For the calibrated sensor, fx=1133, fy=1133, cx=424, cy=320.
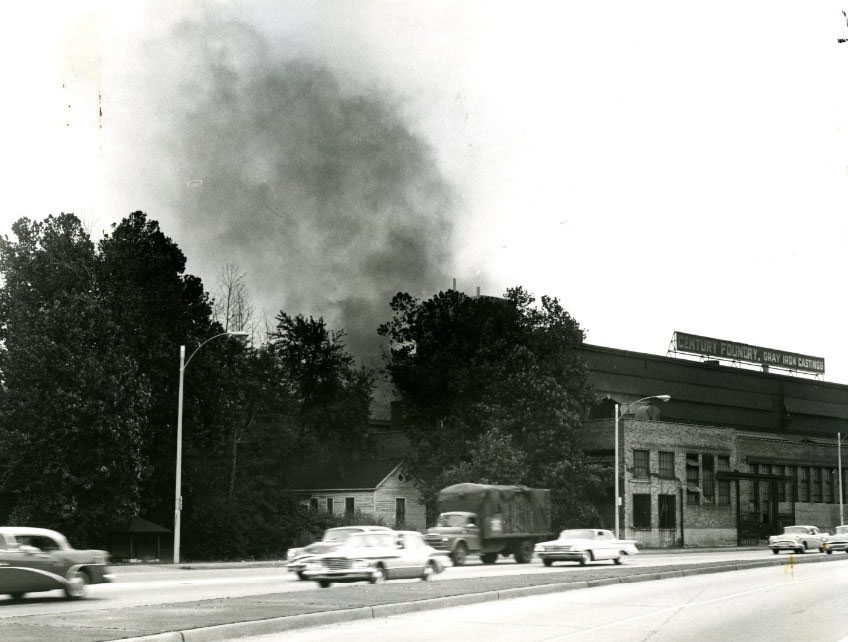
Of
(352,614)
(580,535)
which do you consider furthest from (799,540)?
(352,614)

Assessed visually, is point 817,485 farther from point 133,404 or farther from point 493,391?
point 133,404

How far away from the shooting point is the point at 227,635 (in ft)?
47.1

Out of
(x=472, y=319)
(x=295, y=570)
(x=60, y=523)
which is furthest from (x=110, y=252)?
(x=295, y=570)

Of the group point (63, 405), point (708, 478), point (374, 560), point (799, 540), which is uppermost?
point (63, 405)

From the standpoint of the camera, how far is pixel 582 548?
124 ft

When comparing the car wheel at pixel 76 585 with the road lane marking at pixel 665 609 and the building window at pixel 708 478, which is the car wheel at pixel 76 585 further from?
the building window at pixel 708 478

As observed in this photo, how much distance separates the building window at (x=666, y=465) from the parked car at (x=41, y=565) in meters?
51.1

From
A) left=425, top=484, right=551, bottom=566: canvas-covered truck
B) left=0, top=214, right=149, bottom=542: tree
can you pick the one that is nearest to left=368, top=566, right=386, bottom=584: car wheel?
left=425, top=484, right=551, bottom=566: canvas-covered truck

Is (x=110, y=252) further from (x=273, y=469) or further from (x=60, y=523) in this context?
(x=273, y=469)

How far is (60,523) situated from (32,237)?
13.5 metres

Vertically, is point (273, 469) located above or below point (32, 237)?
below

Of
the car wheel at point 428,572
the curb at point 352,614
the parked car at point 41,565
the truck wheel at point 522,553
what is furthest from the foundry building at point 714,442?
the parked car at point 41,565

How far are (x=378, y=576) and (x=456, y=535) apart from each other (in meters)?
13.9

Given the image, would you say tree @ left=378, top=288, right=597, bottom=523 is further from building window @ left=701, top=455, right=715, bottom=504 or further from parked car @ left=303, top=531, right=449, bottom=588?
parked car @ left=303, top=531, right=449, bottom=588
